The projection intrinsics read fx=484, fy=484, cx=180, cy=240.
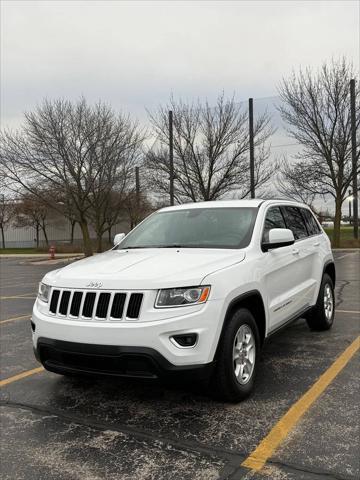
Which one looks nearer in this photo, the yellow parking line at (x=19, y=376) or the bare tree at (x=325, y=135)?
the yellow parking line at (x=19, y=376)

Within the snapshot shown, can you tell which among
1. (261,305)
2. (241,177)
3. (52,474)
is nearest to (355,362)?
(261,305)

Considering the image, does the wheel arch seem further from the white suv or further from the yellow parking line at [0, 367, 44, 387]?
the yellow parking line at [0, 367, 44, 387]

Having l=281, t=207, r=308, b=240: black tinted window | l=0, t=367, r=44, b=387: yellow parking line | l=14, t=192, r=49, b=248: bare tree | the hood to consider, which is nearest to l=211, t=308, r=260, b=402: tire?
the hood

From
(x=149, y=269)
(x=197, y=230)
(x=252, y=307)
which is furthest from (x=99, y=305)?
(x=197, y=230)

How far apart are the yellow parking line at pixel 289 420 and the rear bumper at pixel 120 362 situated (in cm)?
62

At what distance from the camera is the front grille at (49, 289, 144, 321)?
3.58 meters

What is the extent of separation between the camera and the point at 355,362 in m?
5.03

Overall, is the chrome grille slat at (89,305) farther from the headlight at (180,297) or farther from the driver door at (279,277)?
the driver door at (279,277)

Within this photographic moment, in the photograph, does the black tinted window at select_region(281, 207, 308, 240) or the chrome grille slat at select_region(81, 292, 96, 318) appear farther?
the black tinted window at select_region(281, 207, 308, 240)

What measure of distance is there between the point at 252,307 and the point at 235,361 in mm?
604

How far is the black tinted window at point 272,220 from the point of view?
493 centimetres

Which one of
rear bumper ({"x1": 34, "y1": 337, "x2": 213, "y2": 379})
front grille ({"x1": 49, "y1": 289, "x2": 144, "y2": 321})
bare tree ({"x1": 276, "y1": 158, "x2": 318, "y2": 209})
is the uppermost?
bare tree ({"x1": 276, "y1": 158, "x2": 318, "y2": 209})

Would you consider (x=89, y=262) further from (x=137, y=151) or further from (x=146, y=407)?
(x=137, y=151)

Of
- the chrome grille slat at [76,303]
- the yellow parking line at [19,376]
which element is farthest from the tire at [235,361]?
the yellow parking line at [19,376]
